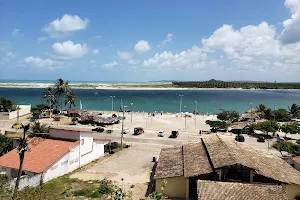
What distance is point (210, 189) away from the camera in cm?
2438

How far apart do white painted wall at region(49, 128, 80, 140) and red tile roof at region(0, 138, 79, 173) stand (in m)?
0.78

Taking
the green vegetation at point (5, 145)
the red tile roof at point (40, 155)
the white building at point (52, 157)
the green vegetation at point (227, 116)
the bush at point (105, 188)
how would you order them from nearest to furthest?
the bush at point (105, 188), the white building at point (52, 157), the red tile roof at point (40, 155), the green vegetation at point (5, 145), the green vegetation at point (227, 116)

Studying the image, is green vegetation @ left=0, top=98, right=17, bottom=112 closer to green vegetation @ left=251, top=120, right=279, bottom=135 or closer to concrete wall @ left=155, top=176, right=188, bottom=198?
concrete wall @ left=155, top=176, right=188, bottom=198

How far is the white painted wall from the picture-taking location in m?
38.3

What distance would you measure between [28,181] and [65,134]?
35.7 feet

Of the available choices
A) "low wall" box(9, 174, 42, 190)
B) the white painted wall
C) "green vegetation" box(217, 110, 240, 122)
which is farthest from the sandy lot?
"green vegetation" box(217, 110, 240, 122)

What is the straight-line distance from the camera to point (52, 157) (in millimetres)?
33781

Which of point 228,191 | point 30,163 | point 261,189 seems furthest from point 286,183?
point 30,163

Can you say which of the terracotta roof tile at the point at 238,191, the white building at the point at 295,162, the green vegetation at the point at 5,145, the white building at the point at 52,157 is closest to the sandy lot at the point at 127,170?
the white building at the point at 52,157

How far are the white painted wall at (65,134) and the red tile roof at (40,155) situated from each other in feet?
2.55

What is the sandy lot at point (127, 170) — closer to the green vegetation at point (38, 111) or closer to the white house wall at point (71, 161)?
the white house wall at point (71, 161)

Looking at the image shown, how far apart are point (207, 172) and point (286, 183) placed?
7.65 meters

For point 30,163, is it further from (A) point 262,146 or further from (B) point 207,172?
(A) point 262,146

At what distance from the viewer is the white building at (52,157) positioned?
31245 millimetres
